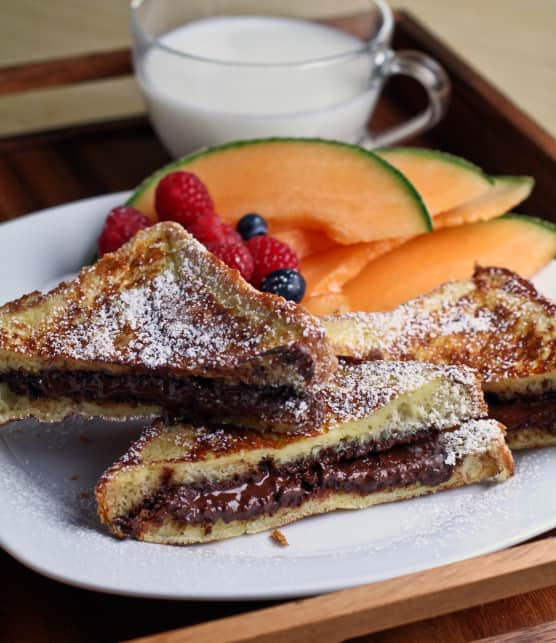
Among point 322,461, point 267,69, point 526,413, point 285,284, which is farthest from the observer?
point 267,69

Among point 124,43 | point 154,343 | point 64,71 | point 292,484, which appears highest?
point 154,343

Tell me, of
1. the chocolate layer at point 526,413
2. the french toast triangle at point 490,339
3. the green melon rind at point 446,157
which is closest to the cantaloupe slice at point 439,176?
the green melon rind at point 446,157

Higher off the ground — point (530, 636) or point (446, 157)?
point (446, 157)

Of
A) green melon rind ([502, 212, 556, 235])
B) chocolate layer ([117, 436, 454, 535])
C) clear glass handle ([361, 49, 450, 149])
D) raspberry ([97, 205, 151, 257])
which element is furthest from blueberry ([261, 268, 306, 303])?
clear glass handle ([361, 49, 450, 149])

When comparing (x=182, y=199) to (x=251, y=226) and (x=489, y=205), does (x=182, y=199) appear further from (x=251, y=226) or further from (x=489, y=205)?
(x=489, y=205)

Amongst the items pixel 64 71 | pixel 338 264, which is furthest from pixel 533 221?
pixel 64 71

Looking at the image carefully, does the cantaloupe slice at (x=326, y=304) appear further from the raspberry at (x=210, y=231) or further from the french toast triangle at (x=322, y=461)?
the french toast triangle at (x=322, y=461)
